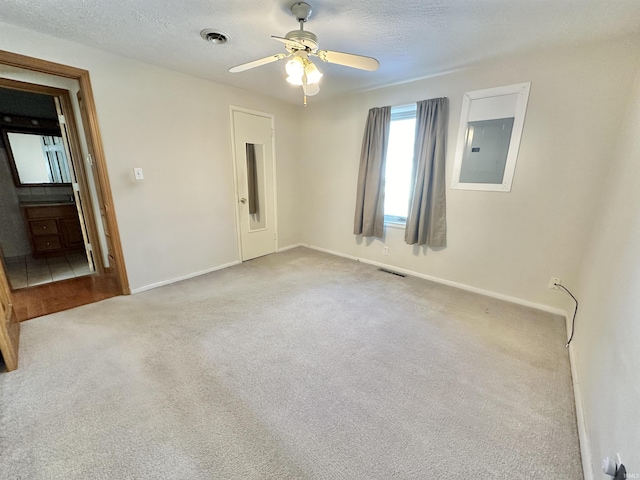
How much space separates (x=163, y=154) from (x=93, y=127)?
0.60 metres

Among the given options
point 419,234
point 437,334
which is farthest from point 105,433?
point 419,234

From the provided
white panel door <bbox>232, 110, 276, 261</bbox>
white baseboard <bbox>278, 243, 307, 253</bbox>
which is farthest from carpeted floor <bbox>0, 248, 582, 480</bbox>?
white baseboard <bbox>278, 243, 307, 253</bbox>

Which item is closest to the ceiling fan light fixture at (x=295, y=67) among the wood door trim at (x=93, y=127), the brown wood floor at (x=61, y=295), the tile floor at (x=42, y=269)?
the wood door trim at (x=93, y=127)

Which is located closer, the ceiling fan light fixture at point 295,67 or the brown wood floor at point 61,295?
the ceiling fan light fixture at point 295,67

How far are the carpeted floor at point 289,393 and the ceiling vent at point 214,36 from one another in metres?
2.35

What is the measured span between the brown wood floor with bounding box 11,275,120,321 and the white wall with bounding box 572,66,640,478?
3.79 meters

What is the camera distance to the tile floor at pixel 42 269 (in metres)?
3.07

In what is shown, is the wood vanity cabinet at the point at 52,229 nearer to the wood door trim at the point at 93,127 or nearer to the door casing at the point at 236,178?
the wood door trim at the point at 93,127

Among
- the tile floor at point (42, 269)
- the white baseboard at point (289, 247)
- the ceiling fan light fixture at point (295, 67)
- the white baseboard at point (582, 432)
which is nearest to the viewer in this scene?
the white baseboard at point (582, 432)

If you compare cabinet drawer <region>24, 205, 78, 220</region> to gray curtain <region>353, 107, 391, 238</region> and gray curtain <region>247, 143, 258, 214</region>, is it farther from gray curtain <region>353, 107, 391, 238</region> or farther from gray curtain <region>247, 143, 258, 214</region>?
gray curtain <region>353, 107, 391, 238</region>

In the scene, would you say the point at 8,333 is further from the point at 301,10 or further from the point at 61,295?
the point at 301,10

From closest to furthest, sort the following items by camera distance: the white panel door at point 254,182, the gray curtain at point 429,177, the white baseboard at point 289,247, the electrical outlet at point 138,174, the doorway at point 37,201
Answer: the electrical outlet at point 138,174
the gray curtain at point 429,177
the doorway at point 37,201
the white panel door at point 254,182
the white baseboard at point 289,247

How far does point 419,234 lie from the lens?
3172 mm

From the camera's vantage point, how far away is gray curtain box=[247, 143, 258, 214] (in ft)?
12.2
